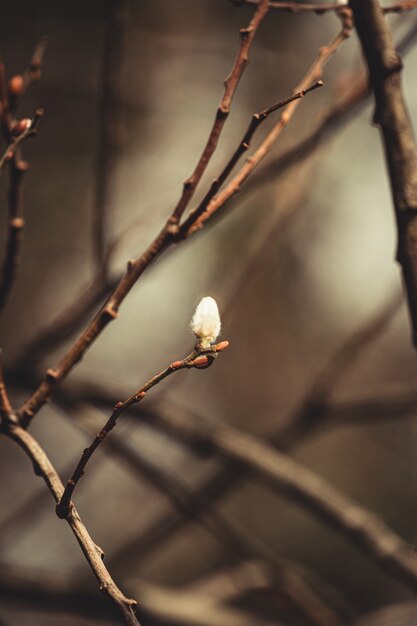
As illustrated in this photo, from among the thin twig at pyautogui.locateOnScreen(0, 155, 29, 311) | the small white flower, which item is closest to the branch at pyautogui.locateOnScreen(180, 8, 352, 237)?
the small white flower

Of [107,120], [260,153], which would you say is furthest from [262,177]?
[260,153]

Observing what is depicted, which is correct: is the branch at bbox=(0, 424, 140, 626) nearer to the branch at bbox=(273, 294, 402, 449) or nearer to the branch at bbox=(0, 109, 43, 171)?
the branch at bbox=(0, 109, 43, 171)

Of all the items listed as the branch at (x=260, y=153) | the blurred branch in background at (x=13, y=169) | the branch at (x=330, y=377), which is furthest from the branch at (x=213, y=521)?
the branch at (x=260, y=153)

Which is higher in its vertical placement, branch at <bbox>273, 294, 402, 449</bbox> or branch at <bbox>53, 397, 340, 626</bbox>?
branch at <bbox>273, 294, 402, 449</bbox>

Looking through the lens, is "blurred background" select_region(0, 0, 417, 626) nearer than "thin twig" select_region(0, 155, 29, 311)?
No

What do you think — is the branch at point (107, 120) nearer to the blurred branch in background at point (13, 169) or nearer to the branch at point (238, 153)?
the blurred branch in background at point (13, 169)

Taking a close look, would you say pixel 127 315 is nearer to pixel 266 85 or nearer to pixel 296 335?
pixel 266 85

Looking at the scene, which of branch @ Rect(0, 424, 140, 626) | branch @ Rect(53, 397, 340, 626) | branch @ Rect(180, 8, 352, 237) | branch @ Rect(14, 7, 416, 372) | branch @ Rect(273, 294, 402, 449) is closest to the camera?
branch @ Rect(0, 424, 140, 626)

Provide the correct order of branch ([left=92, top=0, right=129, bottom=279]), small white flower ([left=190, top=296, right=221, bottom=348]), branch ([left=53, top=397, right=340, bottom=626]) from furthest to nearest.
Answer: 1. branch ([left=53, top=397, right=340, bottom=626])
2. branch ([left=92, top=0, right=129, bottom=279])
3. small white flower ([left=190, top=296, right=221, bottom=348])

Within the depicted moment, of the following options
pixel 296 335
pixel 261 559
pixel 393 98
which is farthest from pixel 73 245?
pixel 393 98
